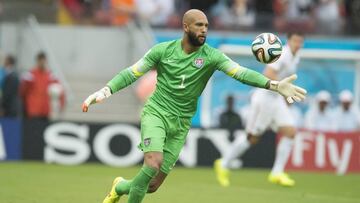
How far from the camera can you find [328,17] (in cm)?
2416

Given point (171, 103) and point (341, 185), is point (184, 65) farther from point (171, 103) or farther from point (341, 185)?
point (341, 185)

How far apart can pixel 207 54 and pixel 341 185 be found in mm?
7016

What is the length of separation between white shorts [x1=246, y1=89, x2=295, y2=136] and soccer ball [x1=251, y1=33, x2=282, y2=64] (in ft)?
17.4

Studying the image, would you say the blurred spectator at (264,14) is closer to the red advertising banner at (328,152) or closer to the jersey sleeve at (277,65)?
the red advertising banner at (328,152)

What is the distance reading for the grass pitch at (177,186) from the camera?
13.6 metres

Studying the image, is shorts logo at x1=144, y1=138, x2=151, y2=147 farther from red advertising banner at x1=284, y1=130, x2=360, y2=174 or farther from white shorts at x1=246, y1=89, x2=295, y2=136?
red advertising banner at x1=284, y1=130, x2=360, y2=174

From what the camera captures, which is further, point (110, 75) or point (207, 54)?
point (110, 75)

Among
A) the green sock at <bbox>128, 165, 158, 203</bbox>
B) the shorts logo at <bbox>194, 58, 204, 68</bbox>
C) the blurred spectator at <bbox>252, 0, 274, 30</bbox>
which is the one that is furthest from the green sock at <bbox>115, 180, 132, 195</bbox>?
the blurred spectator at <bbox>252, 0, 274, 30</bbox>

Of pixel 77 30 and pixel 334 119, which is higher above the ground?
pixel 77 30

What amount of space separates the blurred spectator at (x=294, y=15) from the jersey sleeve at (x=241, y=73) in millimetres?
12677

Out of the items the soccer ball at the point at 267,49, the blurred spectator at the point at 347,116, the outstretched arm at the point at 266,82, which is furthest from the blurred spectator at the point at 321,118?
the outstretched arm at the point at 266,82

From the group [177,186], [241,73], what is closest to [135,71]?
[241,73]

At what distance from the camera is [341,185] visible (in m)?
17.5

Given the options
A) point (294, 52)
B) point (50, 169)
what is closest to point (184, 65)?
point (294, 52)
